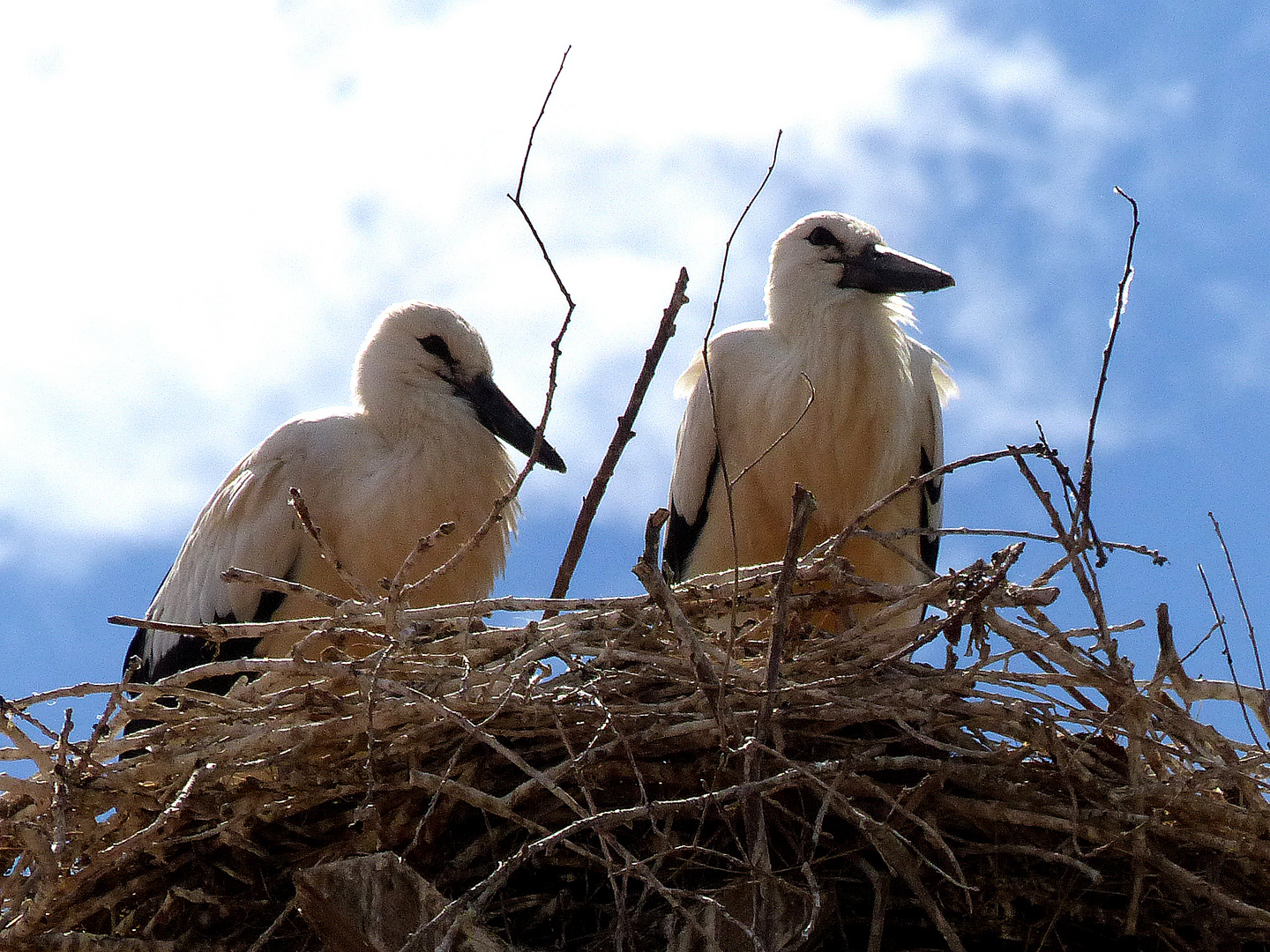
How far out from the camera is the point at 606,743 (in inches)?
119

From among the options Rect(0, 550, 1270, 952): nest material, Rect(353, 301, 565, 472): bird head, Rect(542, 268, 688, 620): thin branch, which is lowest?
Rect(0, 550, 1270, 952): nest material

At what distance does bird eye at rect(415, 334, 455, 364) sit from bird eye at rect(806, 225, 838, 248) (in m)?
1.25

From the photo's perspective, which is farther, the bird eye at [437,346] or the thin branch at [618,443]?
the bird eye at [437,346]

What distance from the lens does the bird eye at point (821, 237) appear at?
5.23 m

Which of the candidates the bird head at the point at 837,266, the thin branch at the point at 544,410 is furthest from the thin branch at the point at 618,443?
the bird head at the point at 837,266

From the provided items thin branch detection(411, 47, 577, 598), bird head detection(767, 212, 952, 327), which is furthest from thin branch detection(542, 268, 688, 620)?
bird head detection(767, 212, 952, 327)

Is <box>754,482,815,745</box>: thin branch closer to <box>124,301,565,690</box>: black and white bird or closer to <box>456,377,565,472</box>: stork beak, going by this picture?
<box>124,301,565,690</box>: black and white bird

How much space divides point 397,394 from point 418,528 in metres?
0.50

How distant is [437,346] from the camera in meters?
5.11

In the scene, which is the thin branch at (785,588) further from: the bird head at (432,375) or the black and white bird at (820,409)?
the bird head at (432,375)

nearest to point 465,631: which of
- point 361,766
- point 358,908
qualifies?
point 361,766

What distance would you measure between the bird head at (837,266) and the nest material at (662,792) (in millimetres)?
2014

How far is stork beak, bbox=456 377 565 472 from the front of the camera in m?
4.99

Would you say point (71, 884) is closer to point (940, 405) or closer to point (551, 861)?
point (551, 861)
